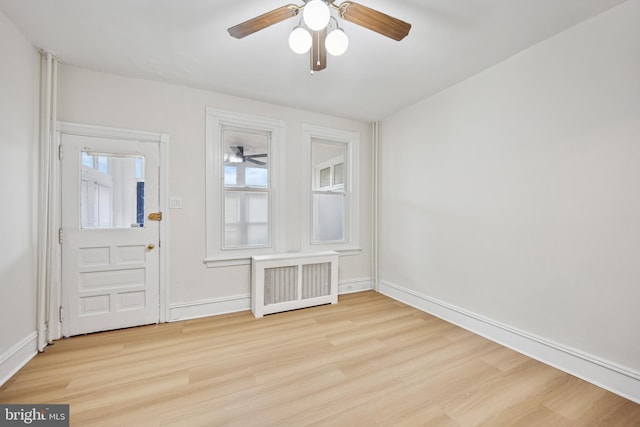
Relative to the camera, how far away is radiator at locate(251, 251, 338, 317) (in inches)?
119

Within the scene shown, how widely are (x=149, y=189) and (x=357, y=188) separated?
263 cm

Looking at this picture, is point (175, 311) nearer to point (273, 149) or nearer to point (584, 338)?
point (273, 149)

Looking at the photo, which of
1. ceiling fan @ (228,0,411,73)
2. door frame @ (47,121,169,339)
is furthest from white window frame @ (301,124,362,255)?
ceiling fan @ (228,0,411,73)

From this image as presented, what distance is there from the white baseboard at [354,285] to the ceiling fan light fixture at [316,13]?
315 cm

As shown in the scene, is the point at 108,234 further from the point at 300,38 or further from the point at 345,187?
the point at 345,187

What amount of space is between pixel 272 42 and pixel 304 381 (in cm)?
263

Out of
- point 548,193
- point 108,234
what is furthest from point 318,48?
point 108,234

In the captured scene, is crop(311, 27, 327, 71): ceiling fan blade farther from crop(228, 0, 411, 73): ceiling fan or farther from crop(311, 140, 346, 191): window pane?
crop(311, 140, 346, 191): window pane

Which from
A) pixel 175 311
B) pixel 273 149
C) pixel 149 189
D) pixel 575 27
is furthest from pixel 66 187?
pixel 575 27

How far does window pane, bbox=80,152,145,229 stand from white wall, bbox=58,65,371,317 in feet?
1.04

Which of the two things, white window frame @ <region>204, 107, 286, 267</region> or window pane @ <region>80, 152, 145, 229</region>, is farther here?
white window frame @ <region>204, 107, 286, 267</region>

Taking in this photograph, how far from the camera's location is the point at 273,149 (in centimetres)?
333

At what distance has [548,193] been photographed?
2086 millimetres

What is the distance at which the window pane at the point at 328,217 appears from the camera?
12.5 feet
